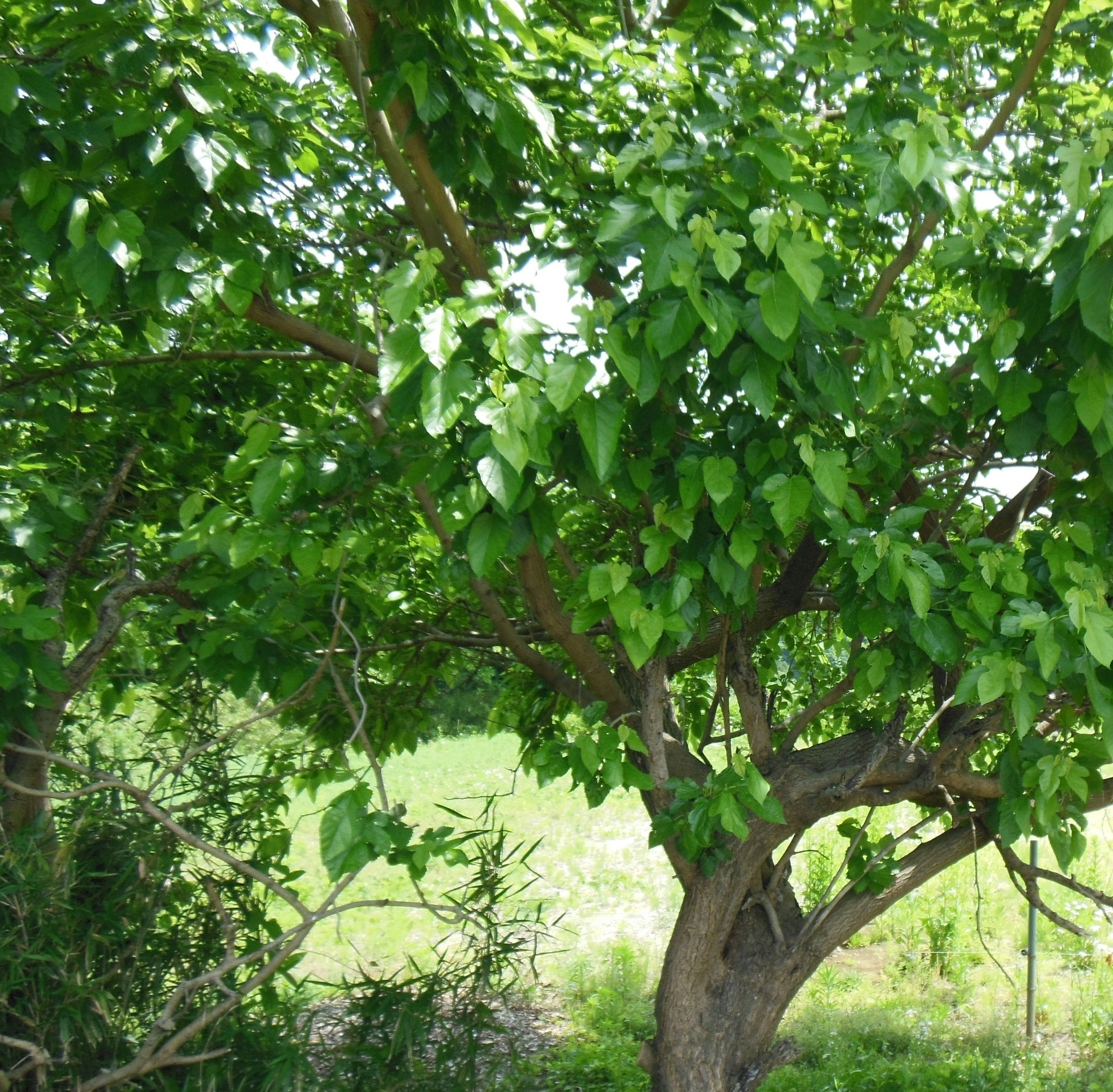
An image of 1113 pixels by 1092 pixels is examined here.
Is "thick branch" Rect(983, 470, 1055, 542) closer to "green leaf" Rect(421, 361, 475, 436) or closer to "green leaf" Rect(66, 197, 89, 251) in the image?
"green leaf" Rect(421, 361, 475, 436)

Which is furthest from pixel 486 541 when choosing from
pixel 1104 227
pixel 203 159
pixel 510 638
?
pixel 1104 227

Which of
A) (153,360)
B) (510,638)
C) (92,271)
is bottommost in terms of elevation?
(510,638)

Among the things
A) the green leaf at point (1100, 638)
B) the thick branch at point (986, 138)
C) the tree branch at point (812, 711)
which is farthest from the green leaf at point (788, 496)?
the tree branch at point (812, 711)

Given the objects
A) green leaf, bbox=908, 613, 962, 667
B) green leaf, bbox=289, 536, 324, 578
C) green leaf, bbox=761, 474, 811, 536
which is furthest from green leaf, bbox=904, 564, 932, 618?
green leaf, bbox=289, 536, 324, 578

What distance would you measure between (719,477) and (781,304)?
1.30 ft

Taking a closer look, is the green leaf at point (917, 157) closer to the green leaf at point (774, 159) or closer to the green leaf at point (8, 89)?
the green leaf at point (774, 159)

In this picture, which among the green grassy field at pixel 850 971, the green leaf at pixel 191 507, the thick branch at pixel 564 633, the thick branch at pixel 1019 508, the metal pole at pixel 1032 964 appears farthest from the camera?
the green grassy field at pixel 850 971

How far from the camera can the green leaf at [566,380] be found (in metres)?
1.87

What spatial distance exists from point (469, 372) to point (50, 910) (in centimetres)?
181

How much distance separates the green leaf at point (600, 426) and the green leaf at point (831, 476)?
43cm

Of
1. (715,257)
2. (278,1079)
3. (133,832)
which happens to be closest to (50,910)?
(133,832)

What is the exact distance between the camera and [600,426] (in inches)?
77.7

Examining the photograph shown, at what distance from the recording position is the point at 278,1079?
2.70m

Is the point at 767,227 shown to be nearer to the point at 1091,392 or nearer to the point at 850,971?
the point at 1091,392
